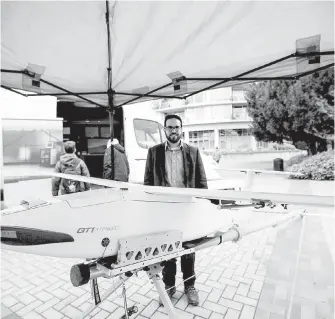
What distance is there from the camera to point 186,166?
2.60 metres

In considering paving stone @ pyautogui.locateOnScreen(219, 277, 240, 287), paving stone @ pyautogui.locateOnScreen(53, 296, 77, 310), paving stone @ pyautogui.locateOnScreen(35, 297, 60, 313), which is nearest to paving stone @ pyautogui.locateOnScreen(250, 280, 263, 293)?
paving stone @ pyautogui.locateOnScreen(219, 277, 240, 287)

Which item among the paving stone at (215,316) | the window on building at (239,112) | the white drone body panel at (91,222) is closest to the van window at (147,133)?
the paving stone at (215,316)

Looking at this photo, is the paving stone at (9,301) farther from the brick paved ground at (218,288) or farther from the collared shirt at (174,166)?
the collared shirt at (174,166)

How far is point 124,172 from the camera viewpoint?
5043 millimetres

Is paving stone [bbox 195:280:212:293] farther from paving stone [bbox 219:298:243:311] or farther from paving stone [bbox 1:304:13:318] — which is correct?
paving stone [bbox 1:304:13:318]

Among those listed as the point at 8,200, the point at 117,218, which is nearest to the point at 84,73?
the point at 117,218

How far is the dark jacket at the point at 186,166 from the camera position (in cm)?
260

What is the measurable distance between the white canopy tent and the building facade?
35759 mm

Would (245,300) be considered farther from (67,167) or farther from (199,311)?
(67,167)

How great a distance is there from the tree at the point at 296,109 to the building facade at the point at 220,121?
65.1 ft

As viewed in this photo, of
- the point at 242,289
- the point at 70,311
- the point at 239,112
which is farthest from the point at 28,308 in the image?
the point at 239,112

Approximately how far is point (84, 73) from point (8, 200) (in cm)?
450

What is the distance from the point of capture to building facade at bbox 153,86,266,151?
3828cm

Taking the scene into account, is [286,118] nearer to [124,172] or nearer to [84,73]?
[124,172]
